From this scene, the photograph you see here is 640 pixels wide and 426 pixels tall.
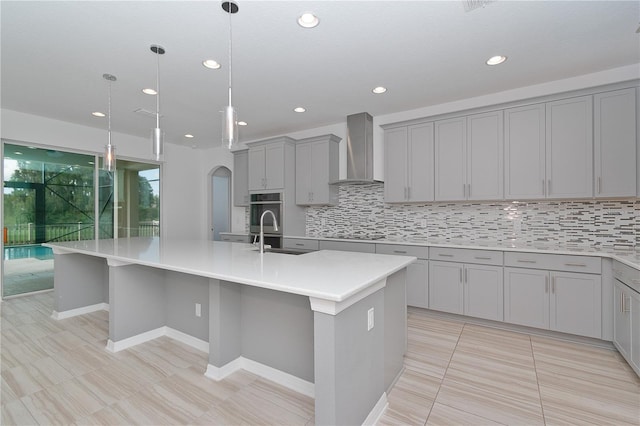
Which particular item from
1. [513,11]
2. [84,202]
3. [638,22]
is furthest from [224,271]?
[84,202]

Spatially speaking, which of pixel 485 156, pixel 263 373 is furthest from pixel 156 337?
pixel 485 156

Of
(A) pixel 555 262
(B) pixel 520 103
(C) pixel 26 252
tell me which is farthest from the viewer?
(C) pixel 26 252

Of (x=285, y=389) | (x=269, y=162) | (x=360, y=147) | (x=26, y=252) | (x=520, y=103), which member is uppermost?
(x=520, y=103)

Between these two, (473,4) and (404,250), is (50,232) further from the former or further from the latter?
(473,4)

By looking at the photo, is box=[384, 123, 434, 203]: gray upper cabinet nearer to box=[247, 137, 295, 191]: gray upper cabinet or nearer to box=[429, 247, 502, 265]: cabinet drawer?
box=[429, 247, 502, 265]: cabinet drawer

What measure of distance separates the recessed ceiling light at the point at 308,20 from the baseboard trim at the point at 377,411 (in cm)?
268

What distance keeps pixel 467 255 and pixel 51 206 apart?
612 cm

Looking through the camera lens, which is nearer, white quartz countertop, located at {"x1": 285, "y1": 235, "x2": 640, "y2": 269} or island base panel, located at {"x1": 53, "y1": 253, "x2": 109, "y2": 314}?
white quartz countertop, located at {"x1": 285, "y1": 235, "x2": 640, "y2": 269}

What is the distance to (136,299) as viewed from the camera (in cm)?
285

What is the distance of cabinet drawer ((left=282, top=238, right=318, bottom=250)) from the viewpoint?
458cm

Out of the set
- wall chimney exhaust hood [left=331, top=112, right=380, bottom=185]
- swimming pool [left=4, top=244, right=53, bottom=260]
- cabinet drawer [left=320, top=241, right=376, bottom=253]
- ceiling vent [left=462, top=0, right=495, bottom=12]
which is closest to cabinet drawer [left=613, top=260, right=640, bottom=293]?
ceiling vent [left=462, top=0, right=495, bottom=12]

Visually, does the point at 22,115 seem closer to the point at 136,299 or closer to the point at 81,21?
the point at 81,21

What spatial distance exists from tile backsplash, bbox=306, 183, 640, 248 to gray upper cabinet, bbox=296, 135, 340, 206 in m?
0.31

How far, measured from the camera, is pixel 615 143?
286 centimetres
